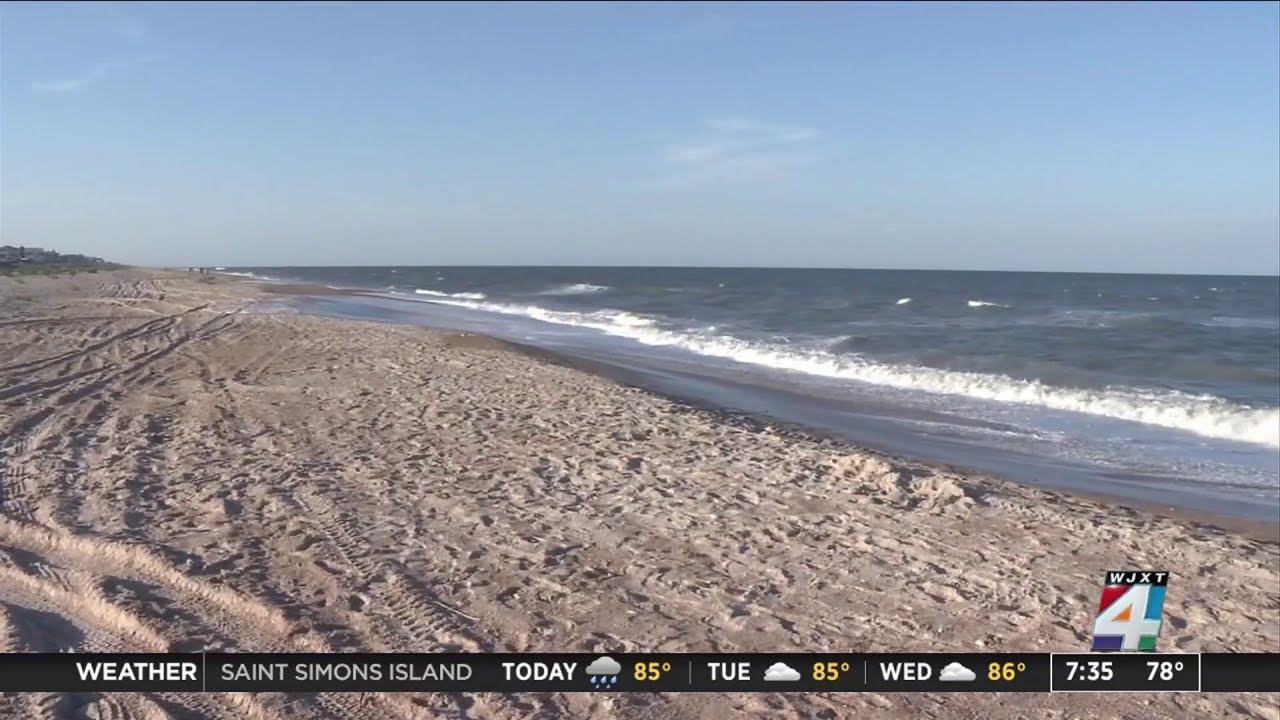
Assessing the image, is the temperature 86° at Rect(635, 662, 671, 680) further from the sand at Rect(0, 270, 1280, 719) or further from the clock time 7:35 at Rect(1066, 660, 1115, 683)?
the sand at Rect(0, 270, 1280, 719)

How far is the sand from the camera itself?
13.7ft

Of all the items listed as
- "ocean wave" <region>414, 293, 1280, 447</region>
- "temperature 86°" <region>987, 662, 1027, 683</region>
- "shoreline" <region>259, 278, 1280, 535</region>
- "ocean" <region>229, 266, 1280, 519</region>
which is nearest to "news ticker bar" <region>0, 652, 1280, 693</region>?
"temperature 86°" <region>987, 662, 1027, 683</region>

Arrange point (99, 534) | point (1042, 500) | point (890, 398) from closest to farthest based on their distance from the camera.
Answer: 1. point (99, 534)
2. point (1042, 500)
3. point (890, 398)

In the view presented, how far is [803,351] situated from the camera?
22453mm

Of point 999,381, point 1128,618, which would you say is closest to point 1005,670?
point 1128,618

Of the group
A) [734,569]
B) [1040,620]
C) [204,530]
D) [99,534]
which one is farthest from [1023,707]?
[99,534]

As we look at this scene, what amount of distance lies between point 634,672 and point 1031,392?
15.6 m

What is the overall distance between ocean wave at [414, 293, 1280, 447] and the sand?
6.35 meters

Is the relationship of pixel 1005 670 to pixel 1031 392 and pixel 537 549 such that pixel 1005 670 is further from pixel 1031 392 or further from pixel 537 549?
pixel 1031 392

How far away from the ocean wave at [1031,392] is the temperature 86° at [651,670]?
43.8 feet

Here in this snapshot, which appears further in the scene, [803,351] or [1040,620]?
[803,351]

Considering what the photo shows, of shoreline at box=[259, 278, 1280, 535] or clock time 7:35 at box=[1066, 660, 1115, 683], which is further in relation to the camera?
shoreline at box=[259, 278, 1280, 535]

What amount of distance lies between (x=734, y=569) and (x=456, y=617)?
1893 millimetres

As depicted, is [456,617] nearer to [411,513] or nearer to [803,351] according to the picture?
[411,513]
